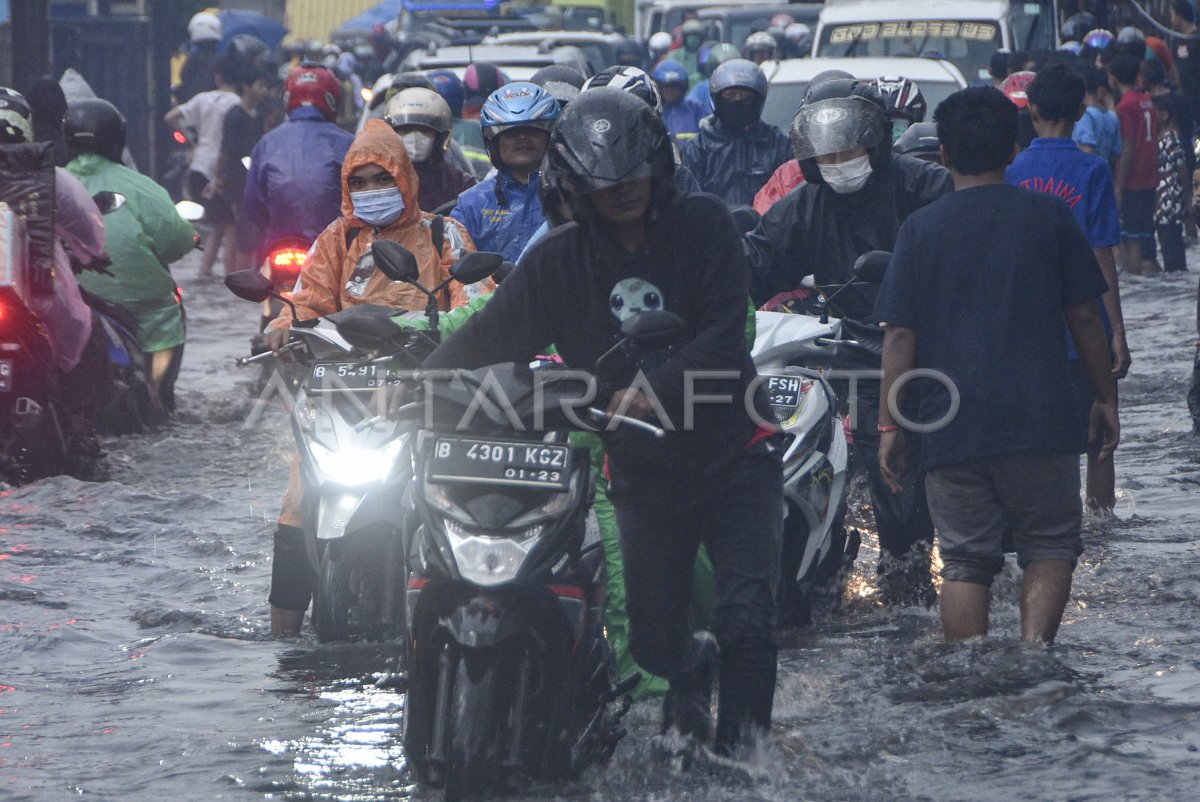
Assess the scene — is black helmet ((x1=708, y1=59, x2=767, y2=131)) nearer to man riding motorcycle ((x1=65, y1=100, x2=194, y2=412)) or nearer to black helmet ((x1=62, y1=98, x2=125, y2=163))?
man riding motorcycle ((x1=65, y1=100, x2=194, y2=412))

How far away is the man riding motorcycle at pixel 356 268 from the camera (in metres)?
6.71

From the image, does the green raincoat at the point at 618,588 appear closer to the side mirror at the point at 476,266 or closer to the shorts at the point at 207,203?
the side mirror at the point at 476,266

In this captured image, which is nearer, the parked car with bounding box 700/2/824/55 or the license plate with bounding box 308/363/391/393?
the license plate with bounding box 308/363/391/393

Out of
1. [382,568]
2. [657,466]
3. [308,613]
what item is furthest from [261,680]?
[657,466]

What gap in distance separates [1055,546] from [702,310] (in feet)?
4.77

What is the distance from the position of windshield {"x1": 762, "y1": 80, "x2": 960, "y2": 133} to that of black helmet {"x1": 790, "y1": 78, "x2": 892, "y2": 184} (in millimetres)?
7611

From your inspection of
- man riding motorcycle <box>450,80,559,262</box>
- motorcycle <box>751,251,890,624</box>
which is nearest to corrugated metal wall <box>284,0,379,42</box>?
man riding motorcycle <box>450,80,559,262</box>

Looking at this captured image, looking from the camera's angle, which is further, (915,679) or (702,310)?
(915,679)

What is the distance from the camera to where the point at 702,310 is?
15.5ft

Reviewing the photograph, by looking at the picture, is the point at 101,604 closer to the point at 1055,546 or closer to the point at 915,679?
the point at 915,679

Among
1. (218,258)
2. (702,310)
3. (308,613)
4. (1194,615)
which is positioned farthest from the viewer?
(218,258)

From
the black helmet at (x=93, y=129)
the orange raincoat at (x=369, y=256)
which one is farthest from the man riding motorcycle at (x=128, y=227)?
the orange raincoat at (x=369, y=256)

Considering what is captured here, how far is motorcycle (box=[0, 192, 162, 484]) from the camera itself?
8781mm

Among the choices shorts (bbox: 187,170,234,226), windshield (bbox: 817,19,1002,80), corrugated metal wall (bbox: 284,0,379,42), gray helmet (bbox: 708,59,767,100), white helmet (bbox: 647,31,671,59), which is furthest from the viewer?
corrugated metal wall (bbox: 284,0,379,42)
